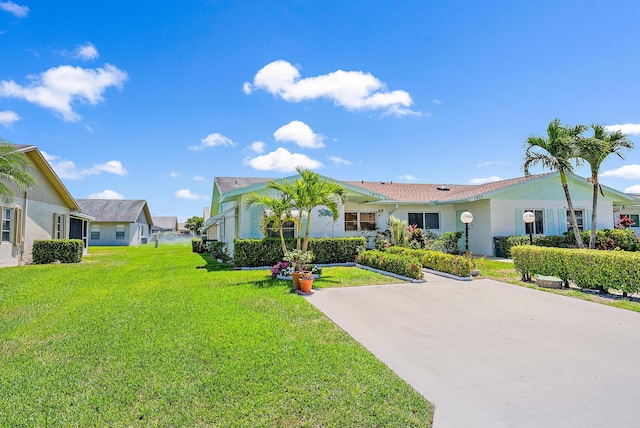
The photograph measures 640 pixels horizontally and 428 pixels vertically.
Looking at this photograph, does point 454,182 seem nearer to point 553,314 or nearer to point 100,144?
point 553,314

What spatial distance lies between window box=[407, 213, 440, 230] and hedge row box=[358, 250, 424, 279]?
25.1 ft

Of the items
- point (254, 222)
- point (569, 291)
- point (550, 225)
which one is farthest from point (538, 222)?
point (254, 222)

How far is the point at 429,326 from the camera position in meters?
5.93

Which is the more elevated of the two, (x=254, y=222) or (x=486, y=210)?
(x=486, y=210)

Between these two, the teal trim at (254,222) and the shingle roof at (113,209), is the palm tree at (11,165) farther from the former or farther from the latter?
the shingle roof at (113,209)

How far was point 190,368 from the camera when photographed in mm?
4129

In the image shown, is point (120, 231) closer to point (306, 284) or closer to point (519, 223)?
point (306, 284)

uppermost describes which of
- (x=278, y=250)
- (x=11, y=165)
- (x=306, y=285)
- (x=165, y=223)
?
(x=11, y=165)

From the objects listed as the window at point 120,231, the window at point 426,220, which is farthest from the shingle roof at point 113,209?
the window at point 426,220

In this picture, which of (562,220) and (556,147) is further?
(562,220)

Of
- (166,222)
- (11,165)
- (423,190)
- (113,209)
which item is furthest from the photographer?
(166,222)

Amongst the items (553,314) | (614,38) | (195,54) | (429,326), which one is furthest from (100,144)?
(614,38)

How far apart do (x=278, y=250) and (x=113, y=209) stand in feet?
106

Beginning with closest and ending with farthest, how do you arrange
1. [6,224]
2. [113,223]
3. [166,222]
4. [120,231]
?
[6,224] → [113,223] → [120,231] → [166,222]
